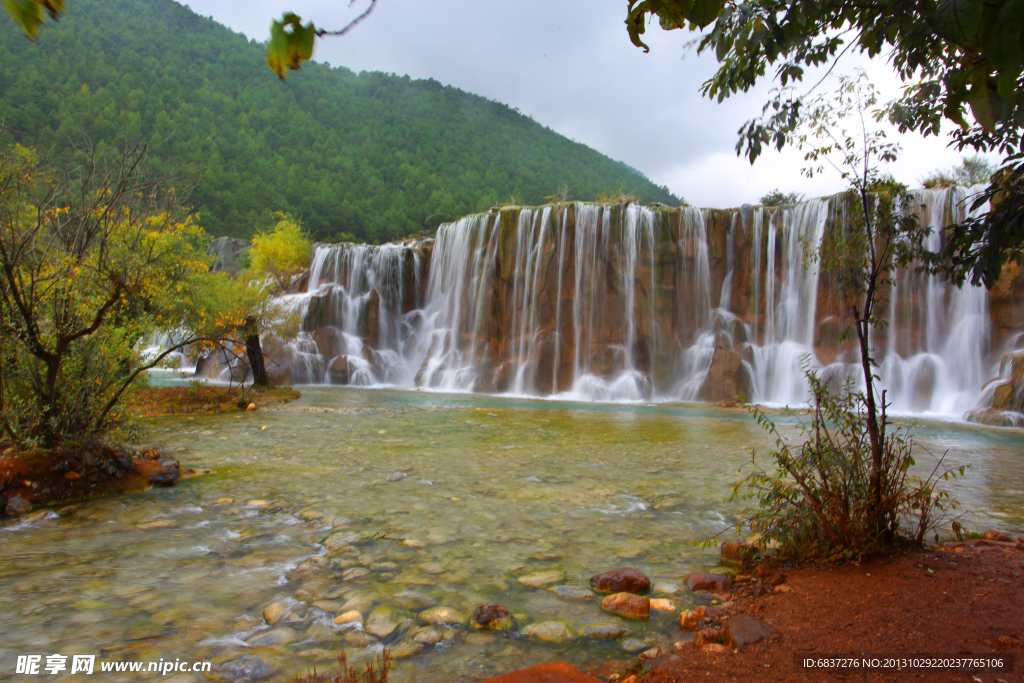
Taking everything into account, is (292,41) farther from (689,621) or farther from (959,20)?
(689,621)

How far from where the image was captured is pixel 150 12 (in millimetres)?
72688

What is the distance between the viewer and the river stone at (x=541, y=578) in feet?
11.1

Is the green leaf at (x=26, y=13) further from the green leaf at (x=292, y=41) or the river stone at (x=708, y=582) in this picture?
the river stone at (x=708, y=582)

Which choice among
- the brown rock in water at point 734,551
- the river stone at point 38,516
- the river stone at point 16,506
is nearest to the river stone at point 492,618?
the brown rock in water at point 734,551

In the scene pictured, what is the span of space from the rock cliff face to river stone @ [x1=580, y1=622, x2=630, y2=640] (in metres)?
18.5

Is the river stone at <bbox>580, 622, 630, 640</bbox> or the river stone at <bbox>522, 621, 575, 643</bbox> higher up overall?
the river stone at <bbox>580, 622, 630, 640</bbox>

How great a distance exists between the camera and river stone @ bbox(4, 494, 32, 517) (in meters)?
4.41

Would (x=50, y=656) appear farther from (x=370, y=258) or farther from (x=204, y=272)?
(x=370, y=258)

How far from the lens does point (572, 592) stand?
10.6 ft

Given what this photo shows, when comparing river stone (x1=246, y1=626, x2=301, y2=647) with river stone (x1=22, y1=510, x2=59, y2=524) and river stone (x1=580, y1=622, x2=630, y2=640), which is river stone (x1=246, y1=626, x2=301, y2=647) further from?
river stone (x1=22, y1=510, x2=59, y2=524)

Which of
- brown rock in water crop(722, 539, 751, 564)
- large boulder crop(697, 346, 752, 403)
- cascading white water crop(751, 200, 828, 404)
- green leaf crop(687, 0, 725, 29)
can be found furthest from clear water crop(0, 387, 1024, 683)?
cascading white water crop(751, 200, 828, 404)

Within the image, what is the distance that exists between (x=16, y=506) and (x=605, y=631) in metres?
4.79

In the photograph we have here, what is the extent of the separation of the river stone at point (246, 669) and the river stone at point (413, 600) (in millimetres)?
778

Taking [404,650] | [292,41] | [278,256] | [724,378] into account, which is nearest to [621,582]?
[404,650]
